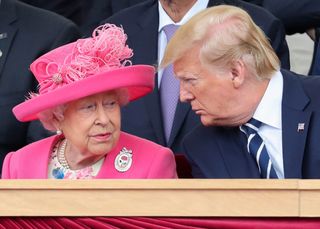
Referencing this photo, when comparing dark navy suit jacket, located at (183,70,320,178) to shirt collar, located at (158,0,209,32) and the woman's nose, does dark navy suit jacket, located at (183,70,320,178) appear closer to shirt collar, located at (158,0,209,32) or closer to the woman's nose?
the woman's nose

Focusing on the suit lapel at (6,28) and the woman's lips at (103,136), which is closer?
the woman's lips at (103,136)

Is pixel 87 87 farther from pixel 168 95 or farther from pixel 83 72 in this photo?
pixel 168 95

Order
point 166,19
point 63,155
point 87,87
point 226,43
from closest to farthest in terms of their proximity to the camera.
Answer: point 87,87 → point 226,43 → point 63,155 → point 166,19

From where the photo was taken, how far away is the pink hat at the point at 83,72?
3.39 metres

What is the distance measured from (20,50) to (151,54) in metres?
0.56

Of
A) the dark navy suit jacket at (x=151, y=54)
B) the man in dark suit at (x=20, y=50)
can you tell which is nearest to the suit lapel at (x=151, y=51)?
the dark navy suit jacket at (x=151, y=54)

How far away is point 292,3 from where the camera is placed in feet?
15.3

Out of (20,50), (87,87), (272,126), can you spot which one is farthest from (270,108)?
(20,50)

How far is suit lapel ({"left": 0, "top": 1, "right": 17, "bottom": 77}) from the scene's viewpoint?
445 cm

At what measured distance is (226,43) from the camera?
3.49 m

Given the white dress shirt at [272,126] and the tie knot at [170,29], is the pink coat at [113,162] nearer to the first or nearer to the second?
the white dress shirt at [272,126]

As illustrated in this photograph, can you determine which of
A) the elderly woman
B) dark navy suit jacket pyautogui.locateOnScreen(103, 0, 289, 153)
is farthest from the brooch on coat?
dark navy suit jacket pyautogui.locateOnScreen(103, 0, 289, 153)

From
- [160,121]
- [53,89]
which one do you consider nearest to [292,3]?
[160,121]

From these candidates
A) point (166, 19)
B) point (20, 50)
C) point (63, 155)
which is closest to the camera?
point (63, 155)
